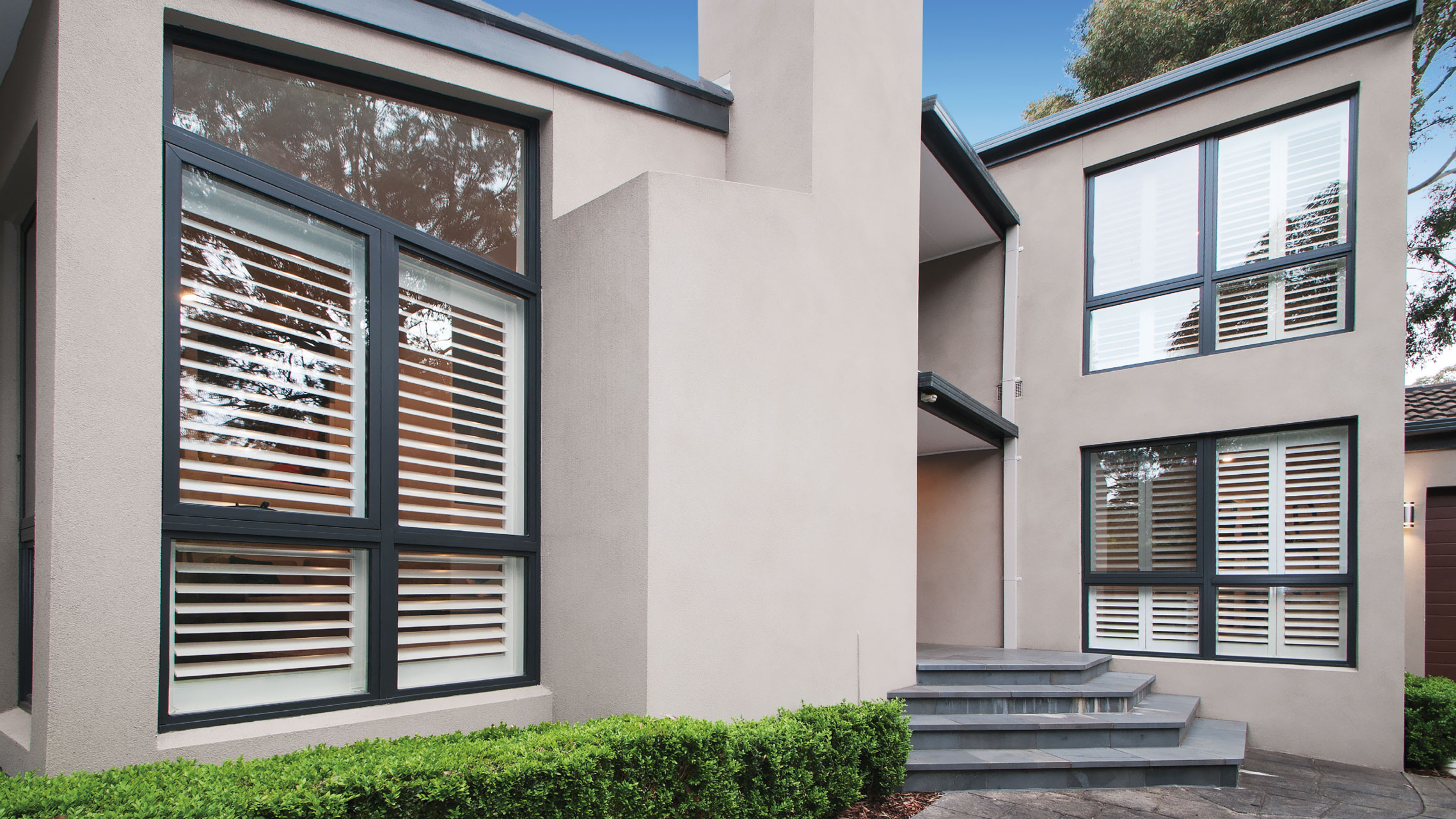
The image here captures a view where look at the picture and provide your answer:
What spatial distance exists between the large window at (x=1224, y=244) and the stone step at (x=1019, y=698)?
3225mm

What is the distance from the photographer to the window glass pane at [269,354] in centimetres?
329

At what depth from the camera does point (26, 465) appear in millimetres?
3865

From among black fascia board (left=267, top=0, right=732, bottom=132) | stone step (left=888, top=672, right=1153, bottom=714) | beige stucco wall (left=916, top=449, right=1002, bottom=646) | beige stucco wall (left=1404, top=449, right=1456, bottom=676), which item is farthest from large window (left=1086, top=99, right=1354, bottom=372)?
black fascia board (left=267, top=0, right=732, bottom=132)

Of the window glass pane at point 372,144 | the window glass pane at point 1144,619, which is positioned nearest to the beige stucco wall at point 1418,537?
the window glass pane at point 1144,619

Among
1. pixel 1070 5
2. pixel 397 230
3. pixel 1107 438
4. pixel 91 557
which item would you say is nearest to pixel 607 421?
pixel 397 230

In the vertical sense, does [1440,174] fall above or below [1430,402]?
above

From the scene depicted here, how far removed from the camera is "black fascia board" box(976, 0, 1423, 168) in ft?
20.5

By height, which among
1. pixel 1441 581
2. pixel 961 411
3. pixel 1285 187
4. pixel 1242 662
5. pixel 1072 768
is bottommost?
pixel 1072 768

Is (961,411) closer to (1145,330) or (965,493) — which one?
(965,493)

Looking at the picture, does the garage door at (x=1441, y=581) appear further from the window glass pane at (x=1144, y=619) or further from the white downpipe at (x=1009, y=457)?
the white downpipe at (x=1009, y=457)

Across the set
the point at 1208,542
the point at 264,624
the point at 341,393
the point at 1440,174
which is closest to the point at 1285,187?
the point at 1208,542

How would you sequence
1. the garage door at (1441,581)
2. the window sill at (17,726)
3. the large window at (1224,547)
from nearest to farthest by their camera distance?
the window sill at (17,726), the large window at (1224,547), the garage door at (1441,581)

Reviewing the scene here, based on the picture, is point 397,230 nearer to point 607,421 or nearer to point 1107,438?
point 607,421

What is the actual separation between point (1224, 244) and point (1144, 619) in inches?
139
